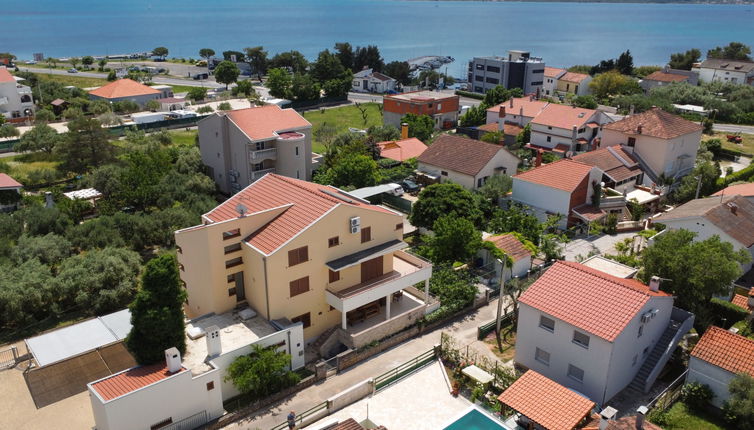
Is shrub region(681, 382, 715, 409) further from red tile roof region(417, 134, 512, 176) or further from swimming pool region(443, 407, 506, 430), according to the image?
red tile roof region(417, 134, 512, 176)

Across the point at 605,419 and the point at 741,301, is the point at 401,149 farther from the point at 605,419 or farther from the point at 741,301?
the point at 605,419

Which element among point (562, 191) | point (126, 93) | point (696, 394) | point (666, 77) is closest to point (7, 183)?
point (562, 191)

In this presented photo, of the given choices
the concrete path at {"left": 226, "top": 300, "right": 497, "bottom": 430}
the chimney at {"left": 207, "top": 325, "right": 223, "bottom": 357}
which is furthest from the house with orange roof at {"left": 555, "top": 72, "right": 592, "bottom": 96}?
the chimney at {"left": 207, "top": 325, "right": 223, "bottom": 357}

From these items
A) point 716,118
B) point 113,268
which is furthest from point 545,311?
point 716,118

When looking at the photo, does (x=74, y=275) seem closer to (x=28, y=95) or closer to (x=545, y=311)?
(x=545, y=311)

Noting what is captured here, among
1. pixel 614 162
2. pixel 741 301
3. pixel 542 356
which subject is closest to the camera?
pixel 542 356
